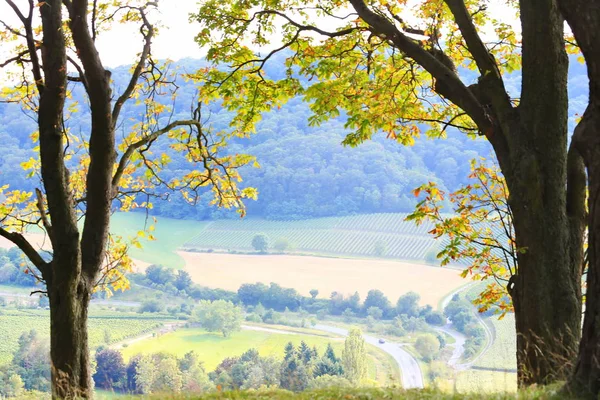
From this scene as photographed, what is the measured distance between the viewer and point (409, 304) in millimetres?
64750

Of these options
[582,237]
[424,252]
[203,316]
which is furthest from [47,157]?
[424,252]

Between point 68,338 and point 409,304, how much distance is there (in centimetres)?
6142

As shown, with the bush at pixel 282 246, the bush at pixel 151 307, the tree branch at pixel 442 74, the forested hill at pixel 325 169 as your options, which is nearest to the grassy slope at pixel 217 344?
the bush at pixel 151 307

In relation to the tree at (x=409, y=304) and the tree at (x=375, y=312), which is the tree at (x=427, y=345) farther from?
the tree at (x=375, y=312)

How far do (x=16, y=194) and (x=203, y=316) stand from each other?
52472 mm

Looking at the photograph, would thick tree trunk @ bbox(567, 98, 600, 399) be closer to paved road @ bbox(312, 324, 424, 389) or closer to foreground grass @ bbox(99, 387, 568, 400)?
foreground grass @ bbox(99, 387, 568, 400)

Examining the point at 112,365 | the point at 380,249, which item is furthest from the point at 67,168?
the point at 380,249

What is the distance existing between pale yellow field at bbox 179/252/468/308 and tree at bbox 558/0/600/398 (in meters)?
63.5

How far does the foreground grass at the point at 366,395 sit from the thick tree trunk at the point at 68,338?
1.34 m

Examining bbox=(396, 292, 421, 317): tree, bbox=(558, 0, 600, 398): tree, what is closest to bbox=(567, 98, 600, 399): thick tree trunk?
bbox=(558, 0, 600, 398): tree

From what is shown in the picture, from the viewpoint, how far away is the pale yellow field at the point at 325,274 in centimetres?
7050

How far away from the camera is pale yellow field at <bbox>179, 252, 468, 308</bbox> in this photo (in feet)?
231

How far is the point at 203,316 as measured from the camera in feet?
197

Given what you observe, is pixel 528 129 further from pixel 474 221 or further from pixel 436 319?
pixel 436 319
